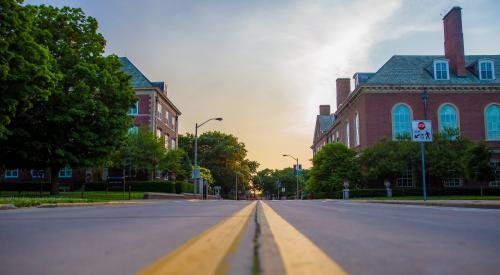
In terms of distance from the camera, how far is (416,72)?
52906mm

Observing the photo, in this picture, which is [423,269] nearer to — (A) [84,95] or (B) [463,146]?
(A) [84,95]

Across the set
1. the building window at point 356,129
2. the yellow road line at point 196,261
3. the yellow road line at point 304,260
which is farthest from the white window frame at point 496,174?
the yellow road line at point 196,261

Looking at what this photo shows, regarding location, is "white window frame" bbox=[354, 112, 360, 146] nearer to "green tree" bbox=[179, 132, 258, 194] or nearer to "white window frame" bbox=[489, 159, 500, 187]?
"white window frame" bbox=[489, 159, 500, 187]

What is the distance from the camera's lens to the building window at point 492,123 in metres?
51.8

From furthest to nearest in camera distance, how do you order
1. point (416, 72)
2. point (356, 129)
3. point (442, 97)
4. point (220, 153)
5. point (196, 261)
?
point (220, 153), point (356, 129), point (416, 72), point (442, 97), point (196, 261)

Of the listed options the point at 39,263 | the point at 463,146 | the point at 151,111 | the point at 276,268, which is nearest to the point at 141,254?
the point at 39,263

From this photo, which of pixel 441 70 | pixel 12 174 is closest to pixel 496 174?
pixel 441 70

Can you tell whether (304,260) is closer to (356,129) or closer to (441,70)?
(441,70)

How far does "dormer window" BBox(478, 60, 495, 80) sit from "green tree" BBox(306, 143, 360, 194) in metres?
16.4

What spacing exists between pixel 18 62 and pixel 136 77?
123 feet

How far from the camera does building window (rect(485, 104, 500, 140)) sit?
51750 millimetres

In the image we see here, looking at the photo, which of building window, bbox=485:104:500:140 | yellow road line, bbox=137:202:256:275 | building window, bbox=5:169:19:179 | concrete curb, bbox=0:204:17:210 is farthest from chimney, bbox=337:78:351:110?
yellow road line, bbox=137:202:256:275

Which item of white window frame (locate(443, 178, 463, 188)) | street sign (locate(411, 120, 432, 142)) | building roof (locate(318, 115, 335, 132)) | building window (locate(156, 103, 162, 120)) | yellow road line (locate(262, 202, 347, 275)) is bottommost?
yellow road line (locate(262, 202, 347, 275))

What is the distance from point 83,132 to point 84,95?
7.66ft
